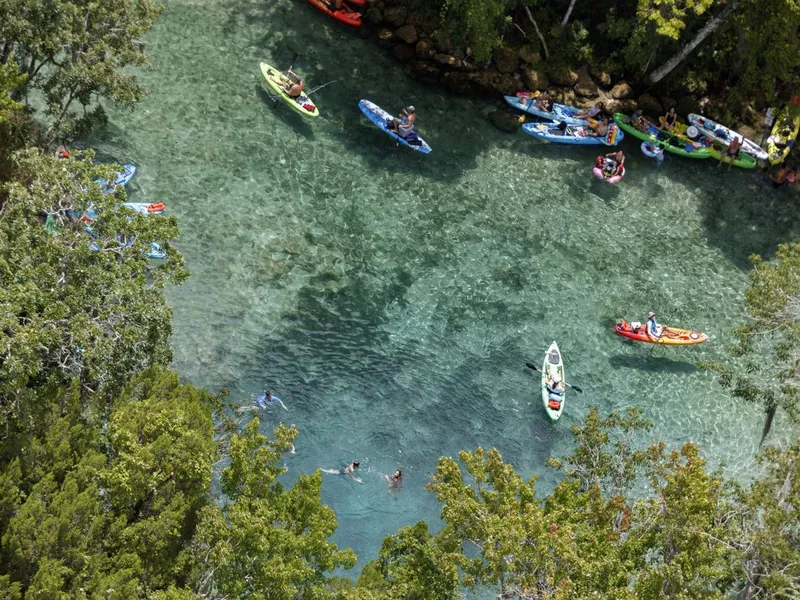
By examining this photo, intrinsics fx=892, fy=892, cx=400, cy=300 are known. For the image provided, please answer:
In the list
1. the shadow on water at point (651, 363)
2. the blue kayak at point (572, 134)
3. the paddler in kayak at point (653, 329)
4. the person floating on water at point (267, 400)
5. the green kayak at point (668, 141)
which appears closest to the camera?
A: the person floating on water at point (267, 400)

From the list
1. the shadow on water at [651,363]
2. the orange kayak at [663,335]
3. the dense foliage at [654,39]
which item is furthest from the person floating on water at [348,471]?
the dense foliage at [654,39]

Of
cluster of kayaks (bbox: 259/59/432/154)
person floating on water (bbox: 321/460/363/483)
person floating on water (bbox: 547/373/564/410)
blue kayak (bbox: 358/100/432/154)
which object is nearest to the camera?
person floating on water (bbox: 321/460/363/483)

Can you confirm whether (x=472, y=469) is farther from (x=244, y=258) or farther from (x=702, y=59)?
(x=702, y=59)

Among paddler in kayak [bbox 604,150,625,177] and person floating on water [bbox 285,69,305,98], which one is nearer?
person floating on water [bbox 285,69,305,98]

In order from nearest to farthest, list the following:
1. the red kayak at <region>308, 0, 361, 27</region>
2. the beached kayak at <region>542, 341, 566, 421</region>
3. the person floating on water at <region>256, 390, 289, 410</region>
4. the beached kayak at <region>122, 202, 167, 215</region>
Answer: the person floating on water at <region>256, 390, 289, 410</region>, the beached kayak at <region>542, 341, 566, 421</region>, the beached kayak at <region>122, 202, 167, 215</region>, the red kayak at <region>308, 0, 361, 27</region>

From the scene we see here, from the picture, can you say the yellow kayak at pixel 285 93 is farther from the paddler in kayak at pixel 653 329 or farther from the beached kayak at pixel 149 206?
the paddler in kayak at pixel 653 329

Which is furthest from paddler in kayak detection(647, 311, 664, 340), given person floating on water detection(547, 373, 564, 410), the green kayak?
the green kayak

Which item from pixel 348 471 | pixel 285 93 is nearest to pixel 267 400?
pixel 348 471

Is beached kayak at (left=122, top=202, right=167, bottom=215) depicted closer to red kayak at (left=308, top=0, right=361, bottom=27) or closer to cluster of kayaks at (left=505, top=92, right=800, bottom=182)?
red kayak at (left=308, top=0, right=361, bottom=27)
